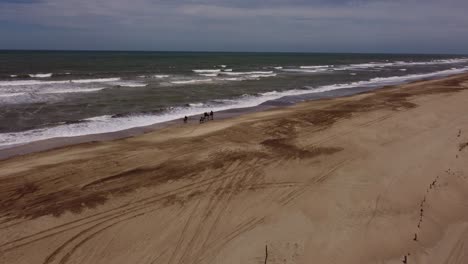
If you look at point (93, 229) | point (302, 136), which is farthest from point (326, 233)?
point (302, 136)

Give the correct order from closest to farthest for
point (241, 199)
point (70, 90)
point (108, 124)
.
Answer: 1. point (241, 199)
2. point (108, 124)
3. point (70, 90)

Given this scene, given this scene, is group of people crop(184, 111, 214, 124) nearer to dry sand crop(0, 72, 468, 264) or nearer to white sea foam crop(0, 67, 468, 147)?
white sea foam crop(0, 67, 468, 147)

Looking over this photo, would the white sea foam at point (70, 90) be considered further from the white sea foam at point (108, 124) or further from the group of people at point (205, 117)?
the group of people at point (205, 117)

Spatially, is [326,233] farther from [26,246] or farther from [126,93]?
[126,93]

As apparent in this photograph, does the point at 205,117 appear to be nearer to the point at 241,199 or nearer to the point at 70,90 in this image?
the point at 241,199

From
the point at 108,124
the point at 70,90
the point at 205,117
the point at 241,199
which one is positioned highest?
the point at 70,90

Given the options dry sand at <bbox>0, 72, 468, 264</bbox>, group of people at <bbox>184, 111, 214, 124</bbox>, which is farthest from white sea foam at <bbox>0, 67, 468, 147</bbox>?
dry sand at <bbox>0, 72, 468, 264</bbox>

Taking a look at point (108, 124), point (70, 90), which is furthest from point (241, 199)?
point (70, 90)

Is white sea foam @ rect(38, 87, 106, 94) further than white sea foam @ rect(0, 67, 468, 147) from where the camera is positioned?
Yes
